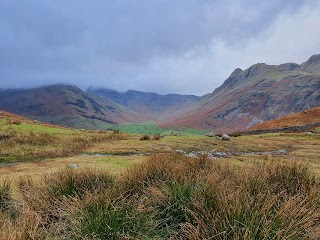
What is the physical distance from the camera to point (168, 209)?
6.47 meters

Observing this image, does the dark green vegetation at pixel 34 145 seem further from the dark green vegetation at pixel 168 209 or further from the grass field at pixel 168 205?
the grass field at pixel 168 205

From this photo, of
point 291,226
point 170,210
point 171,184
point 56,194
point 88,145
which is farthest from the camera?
point 88,145

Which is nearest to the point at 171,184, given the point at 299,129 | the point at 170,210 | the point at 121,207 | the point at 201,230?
the point at 170,210

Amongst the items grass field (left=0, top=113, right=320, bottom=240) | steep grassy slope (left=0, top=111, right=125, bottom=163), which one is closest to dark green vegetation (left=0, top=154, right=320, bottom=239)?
grass field (left=0, top=113, right=320, bottom=240)

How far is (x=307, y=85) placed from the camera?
167 m

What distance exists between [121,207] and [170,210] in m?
1.22

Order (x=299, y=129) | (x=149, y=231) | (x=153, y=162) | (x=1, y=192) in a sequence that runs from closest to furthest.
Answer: (x=149, y=231) → (x=1, y=192) → (x=153, y=162) → (x=299, y=129)

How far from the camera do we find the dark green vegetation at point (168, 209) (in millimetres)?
4781

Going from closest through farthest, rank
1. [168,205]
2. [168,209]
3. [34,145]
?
[168,209]
[168,205]
[34,145]

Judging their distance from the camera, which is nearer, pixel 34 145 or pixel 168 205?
pixel 168 205

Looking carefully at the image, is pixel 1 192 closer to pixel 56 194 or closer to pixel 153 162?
pixel 56 194

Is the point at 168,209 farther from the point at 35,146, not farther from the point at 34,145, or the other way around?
the point at 34,145

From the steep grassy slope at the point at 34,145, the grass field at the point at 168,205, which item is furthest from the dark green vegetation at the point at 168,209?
the steep grassy slope at the point at 34,145

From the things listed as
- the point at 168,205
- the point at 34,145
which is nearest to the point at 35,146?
the point at 34,145
